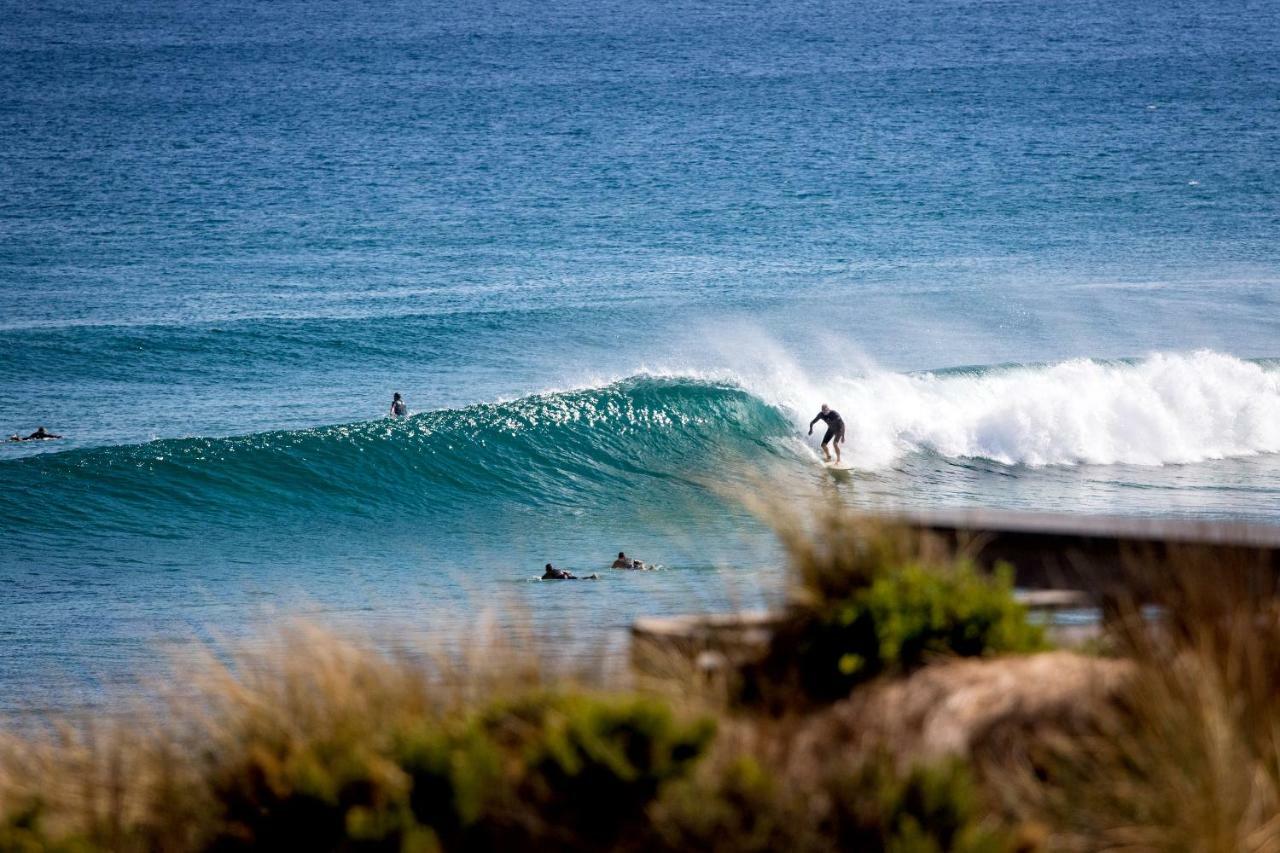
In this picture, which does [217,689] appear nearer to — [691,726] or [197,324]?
[691,726]

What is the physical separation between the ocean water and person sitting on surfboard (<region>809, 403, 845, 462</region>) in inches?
20.1

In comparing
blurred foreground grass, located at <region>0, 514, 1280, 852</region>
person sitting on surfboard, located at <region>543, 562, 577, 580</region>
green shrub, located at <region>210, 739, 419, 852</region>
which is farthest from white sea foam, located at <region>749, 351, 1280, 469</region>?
green shrub, located at <region>210, 739, 419, 852</region>

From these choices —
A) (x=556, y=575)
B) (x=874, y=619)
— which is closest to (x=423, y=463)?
(x=556, y=575)

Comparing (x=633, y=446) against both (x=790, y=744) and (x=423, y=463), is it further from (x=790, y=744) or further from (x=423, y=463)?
(x=790, y=744)

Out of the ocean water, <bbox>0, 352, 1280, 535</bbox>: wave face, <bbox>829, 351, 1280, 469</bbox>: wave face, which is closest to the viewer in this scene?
the ocean water

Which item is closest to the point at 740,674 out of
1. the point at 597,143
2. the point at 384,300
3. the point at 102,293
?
the point at 384,300

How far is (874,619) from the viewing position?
4.41m

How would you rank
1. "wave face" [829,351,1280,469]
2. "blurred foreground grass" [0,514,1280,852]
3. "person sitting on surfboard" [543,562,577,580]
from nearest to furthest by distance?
"blurred foreground grass" [0,514,1280,852] → "person sitting on surfboard" [543,562,577,580] → "wave face" [829,351,1280,469]

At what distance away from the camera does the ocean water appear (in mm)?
19172

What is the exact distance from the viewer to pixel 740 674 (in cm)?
462

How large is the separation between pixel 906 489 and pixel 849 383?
6535mm

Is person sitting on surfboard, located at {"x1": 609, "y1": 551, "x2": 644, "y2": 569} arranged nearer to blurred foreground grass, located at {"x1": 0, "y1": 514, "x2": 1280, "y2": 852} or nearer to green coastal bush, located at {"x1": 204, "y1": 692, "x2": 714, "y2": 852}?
blurred foreground grass, located at {"x1": 0, "y1": 514, "x2": 1280, "y2": 852}

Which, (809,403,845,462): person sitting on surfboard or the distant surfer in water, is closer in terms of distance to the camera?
(809,403,845,462): person sitting on surfboard

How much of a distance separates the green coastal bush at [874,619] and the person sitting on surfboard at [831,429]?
18858 mm
